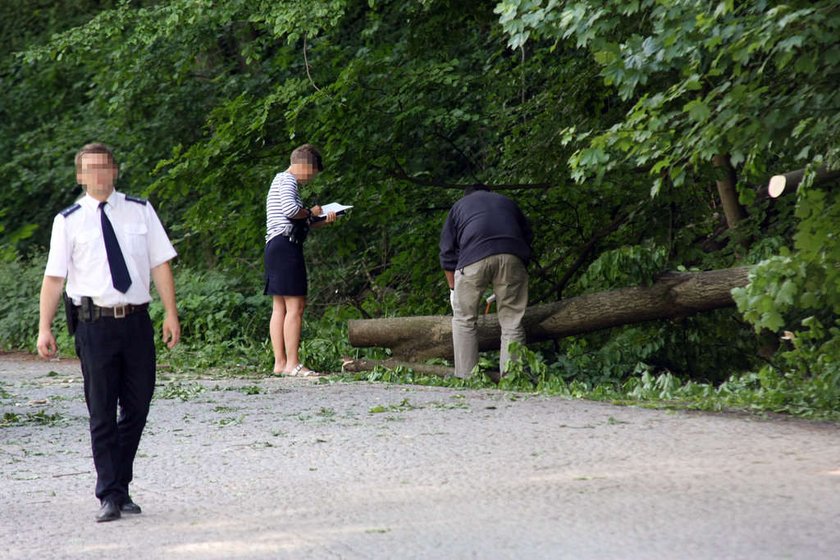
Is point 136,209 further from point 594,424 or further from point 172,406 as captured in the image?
point 172,406

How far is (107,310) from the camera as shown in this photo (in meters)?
6.07

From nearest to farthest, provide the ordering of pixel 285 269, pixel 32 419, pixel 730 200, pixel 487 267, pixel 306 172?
pixel 32 419
pixel 487 267
pixel 306 172
pixel 285 269
pixel 730 200

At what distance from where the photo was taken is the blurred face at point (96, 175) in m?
6.14

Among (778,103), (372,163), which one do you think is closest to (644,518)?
(778,103)

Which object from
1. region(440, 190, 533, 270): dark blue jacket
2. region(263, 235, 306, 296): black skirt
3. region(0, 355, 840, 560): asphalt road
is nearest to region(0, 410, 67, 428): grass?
region(0, 355, 840, 560): asphalt road

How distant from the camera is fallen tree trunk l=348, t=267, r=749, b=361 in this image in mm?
11461

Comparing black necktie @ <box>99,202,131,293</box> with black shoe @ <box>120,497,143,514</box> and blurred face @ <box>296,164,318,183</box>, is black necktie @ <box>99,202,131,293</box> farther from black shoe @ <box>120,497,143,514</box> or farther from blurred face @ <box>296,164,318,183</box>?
blurred face @ <box>296,164,318,183</box>

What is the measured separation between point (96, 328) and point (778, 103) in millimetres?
4652

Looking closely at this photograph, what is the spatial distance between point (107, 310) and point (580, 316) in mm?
6771

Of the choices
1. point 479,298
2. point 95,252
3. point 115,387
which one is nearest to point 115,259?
point 95,252

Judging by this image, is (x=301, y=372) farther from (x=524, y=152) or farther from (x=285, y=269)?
(x=524, y=152)

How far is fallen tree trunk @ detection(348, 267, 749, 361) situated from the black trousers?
643cm

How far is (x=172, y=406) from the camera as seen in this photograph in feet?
33.7

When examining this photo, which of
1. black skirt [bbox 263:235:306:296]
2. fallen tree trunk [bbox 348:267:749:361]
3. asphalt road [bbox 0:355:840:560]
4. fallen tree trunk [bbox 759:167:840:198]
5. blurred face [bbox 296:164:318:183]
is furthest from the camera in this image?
black skirt [bbox 263:235:306:296]
